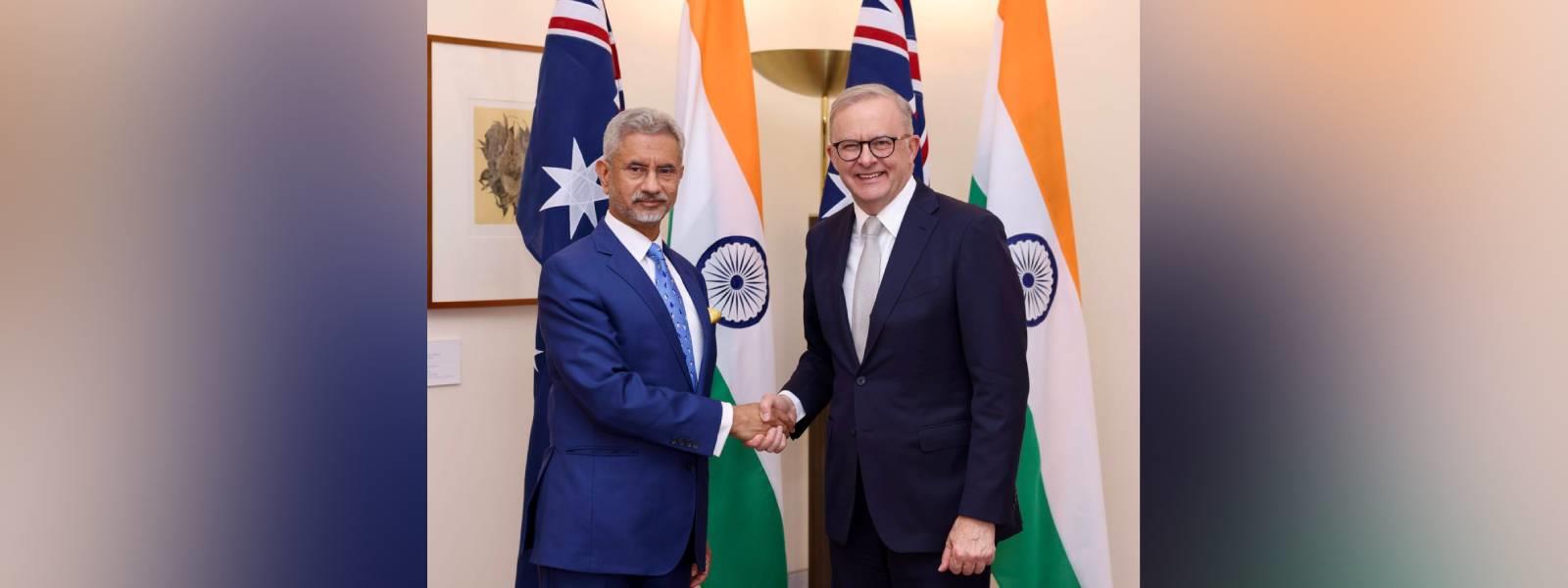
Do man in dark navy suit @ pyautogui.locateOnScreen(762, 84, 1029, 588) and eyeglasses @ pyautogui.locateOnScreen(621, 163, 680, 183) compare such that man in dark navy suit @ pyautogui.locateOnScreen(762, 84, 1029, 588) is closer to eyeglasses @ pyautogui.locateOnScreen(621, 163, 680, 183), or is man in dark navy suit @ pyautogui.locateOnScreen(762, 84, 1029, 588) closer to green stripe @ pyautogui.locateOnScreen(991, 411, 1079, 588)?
eyeglasses @ pyautogui.locateOnScreen(621, 163, 680, 183)

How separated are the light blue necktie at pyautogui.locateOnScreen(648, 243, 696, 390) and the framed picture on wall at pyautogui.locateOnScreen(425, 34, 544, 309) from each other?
3.22 ft

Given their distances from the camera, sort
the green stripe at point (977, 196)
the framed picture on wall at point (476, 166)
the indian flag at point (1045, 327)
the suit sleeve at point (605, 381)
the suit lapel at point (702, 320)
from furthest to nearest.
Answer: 1. the framed picture on wall at point (476, 166)
2. the green stripe at point (977, 196)
3. the indian flag at point (1045, 327)
4. the suit lapel at point (702, 320)
5. the suit sleeve at point (605, 381)

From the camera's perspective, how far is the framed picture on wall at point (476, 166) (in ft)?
8.80

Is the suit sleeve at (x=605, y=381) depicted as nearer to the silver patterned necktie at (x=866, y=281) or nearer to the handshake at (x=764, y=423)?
the handshake at (x=764, y=423)

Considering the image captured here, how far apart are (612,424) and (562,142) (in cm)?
94

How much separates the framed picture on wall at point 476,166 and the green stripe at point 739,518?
0.75 metres

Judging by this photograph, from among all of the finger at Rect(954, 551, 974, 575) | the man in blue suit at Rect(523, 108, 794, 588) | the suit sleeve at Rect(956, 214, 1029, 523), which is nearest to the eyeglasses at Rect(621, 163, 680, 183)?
the man in blue suit at Rect(523, 108, 794, 588)

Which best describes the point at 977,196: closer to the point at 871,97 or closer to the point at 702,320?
the point at 871,97

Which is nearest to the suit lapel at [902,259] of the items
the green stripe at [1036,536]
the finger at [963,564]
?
the finger at [963,564]
